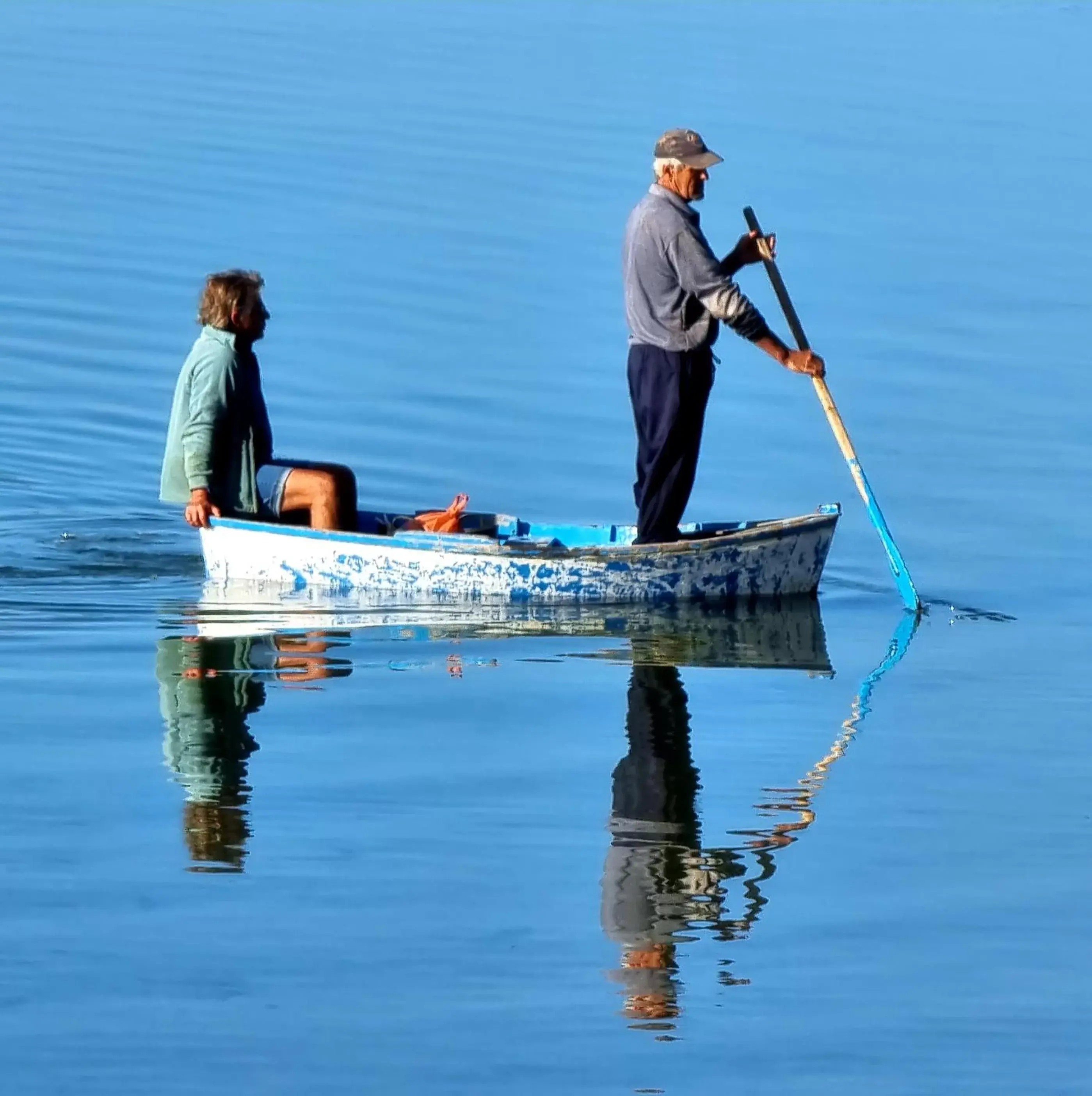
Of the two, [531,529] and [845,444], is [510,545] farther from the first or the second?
[845,444]

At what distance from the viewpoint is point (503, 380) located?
50.8 ft

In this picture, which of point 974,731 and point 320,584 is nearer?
point 974,731

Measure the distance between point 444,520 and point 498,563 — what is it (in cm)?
53

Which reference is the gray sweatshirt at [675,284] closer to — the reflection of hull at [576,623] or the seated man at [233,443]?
the reflection of hull at [576,623]

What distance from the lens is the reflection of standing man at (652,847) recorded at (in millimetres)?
6445

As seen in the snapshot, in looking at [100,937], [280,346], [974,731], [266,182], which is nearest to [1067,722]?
[974,731]

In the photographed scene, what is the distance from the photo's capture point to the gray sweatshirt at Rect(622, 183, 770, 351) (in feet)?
33.3

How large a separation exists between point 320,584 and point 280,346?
589 centimetres

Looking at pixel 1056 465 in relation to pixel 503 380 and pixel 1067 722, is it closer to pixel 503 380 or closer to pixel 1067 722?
pixel 503 380

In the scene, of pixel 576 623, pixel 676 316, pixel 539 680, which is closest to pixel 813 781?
pixel 539 680

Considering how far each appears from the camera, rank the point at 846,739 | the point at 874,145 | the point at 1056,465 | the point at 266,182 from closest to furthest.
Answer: the point at 846,739 < the point at 1056,465 < the point at 266,182 < the point at 874,145

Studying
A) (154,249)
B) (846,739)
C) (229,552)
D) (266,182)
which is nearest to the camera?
(846,739)

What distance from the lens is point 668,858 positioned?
738 centimetres

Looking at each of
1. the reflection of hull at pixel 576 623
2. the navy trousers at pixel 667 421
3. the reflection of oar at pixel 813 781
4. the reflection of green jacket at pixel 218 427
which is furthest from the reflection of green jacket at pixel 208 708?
the navy trousers at pixel 667 421
